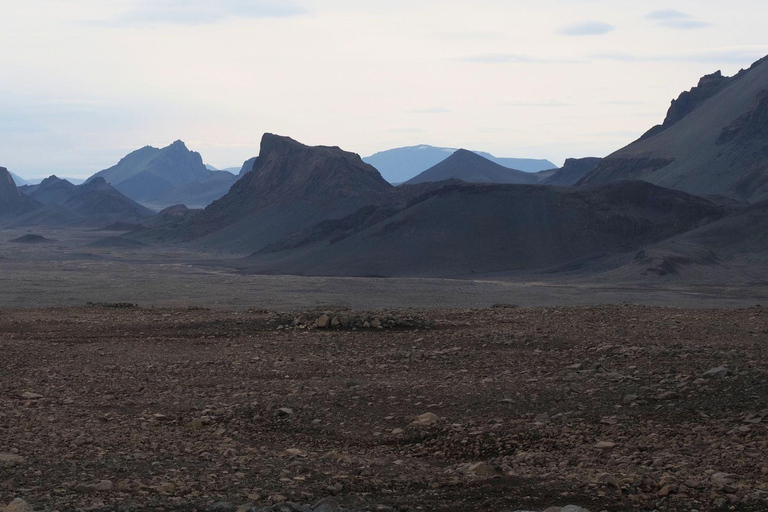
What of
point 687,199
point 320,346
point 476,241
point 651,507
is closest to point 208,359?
point 320,346

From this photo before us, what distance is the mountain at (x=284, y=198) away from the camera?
3469 inches

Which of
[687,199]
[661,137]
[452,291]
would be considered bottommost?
[452,291]

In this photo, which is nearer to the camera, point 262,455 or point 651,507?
point 651,507

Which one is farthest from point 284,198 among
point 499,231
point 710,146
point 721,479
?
point 721,479

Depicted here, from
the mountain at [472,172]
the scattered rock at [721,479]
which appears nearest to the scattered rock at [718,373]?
the scattered rock at [721,479]

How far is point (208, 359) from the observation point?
484 inches

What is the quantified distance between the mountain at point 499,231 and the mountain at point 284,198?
16381mm

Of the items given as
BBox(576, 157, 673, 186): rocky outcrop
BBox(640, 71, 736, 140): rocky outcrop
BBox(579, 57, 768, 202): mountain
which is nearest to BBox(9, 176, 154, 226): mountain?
BBox(576, 157, 673, 186): rocky outcrop

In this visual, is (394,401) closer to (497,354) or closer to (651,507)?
(497,354)

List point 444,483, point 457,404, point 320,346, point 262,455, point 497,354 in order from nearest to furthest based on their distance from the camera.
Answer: point 444,483 → point 262,455 → point 457,404 → point 497,354 → point 320,346

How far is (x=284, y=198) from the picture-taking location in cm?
9638

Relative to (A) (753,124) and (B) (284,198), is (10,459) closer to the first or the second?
(B) (284,198)

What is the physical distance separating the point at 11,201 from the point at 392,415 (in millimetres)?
154046

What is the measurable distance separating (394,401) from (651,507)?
3.95 m
